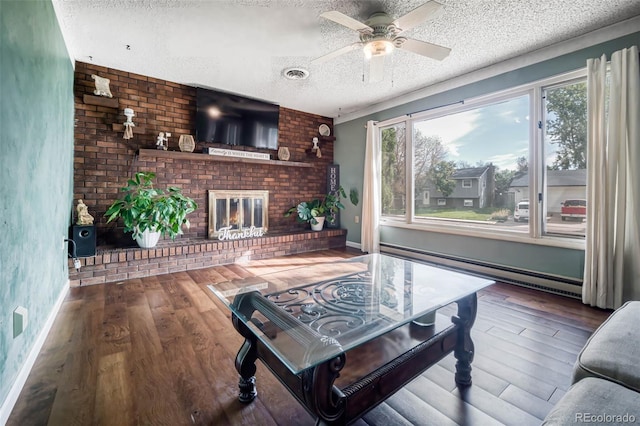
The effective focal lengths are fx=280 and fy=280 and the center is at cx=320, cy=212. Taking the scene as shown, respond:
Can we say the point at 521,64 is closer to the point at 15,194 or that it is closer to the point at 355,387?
the point at 355,387

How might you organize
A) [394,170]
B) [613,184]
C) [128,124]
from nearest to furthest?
[613,184]
[128,124]
[394,170]

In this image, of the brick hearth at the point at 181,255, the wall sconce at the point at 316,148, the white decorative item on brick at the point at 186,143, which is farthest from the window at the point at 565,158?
the white decorative item on brick at the point at 186,143

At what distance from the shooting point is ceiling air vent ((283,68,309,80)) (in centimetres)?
327

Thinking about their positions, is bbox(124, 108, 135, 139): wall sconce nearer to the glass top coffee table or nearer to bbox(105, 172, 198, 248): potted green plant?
bbox(105, 172, 198, 248): potted green plant

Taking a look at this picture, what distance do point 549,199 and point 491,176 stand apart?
638 millimetres

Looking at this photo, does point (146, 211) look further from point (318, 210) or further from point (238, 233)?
point (318, 210)

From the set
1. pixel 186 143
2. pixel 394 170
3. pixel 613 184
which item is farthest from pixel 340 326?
pixel 394 170

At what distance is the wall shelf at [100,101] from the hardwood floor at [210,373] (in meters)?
2.17

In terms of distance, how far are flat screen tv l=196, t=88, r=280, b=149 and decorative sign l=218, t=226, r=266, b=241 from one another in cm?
127

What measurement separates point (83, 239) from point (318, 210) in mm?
3156

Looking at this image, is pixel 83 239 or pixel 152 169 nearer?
pixel 83 239

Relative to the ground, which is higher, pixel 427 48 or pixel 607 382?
pixel 427 48

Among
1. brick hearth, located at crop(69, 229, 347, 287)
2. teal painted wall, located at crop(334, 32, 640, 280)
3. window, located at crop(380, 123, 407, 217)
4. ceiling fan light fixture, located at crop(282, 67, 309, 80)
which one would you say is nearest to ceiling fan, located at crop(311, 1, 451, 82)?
ceiling fan light fixture, located at crop(282, 67, 309, 80)

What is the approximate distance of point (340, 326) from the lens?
1.17 m
